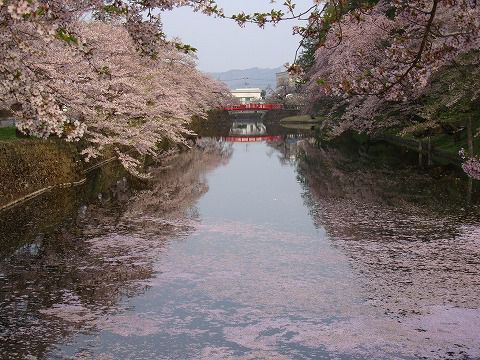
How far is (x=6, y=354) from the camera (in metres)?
8.03

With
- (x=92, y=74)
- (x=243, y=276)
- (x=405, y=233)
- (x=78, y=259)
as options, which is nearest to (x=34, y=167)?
(x=92, y=74)

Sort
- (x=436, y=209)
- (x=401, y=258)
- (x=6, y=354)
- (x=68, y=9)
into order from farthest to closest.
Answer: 1. (x=436, y=209)
2. (x=401, y=258)
3. (x=68, y=9)
4. (x=6, y=354)

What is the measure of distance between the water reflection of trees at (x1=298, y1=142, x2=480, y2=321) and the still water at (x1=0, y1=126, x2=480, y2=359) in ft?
0.17

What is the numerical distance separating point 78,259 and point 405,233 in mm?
8270

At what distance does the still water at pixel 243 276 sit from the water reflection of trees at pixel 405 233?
53mm

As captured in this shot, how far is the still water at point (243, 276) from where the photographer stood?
334 inches

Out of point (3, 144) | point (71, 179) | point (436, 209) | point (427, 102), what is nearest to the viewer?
point (436, 209)

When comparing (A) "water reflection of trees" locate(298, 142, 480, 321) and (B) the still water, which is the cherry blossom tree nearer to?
(B) the still water

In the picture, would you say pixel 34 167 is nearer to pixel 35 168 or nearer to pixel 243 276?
pixel 35 168

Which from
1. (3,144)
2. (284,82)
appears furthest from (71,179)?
(284,82)

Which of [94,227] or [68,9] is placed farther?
[94,227]

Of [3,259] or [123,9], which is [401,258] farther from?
[3,259]

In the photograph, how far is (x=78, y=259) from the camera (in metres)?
13.2

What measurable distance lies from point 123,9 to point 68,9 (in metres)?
1.14
